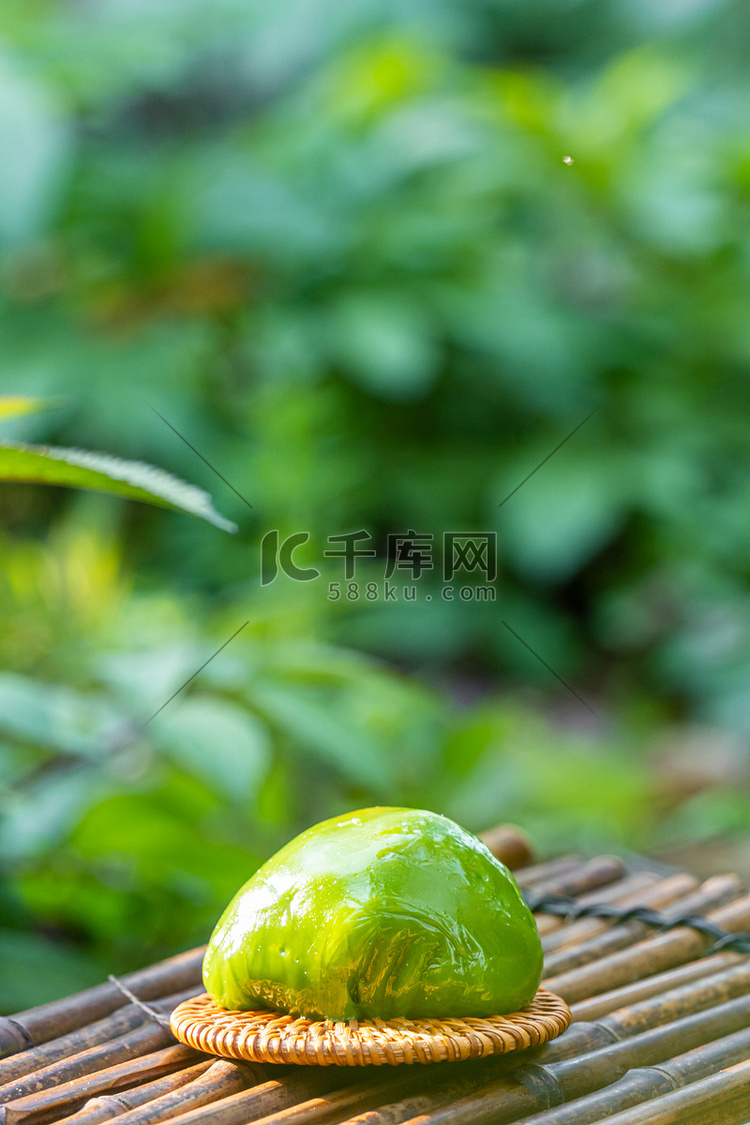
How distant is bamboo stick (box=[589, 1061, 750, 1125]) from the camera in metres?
0.45

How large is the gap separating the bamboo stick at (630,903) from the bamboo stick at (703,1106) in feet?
0.53

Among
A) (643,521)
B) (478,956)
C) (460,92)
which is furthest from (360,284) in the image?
(478,956)

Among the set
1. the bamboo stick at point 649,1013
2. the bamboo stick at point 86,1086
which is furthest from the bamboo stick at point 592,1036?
the bamboo stick at point 86,1086

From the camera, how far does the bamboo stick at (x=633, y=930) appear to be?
0.62m

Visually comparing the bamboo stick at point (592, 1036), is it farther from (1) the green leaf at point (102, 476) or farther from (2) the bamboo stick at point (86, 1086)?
(1) the green leaf at point (102, 476)

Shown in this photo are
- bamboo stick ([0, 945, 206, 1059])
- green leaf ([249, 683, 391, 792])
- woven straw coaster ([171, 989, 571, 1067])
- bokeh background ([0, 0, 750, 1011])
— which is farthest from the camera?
bokeh background ([0, 0, 750, 1011])

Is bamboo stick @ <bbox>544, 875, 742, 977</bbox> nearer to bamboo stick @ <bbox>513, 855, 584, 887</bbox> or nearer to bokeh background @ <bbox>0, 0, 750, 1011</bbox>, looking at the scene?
bamboo stick @ <bbox>513, 855, 584, 887</bbox>

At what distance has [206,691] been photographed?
879 millimetres

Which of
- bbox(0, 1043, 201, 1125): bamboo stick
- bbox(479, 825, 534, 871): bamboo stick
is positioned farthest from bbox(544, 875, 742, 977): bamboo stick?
bbox(0, 1043, 201, 1125): bamboo stick

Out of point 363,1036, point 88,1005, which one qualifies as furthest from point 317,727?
point 363,1036

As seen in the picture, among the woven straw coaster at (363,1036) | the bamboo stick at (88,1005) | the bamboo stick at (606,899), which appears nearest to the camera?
the woven straw coaster at (363,1036)

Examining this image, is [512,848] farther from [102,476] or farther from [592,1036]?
[102,476]

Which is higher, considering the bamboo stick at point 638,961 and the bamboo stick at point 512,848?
the bamboo stick at point 512,848

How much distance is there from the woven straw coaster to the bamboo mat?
0.02 m
